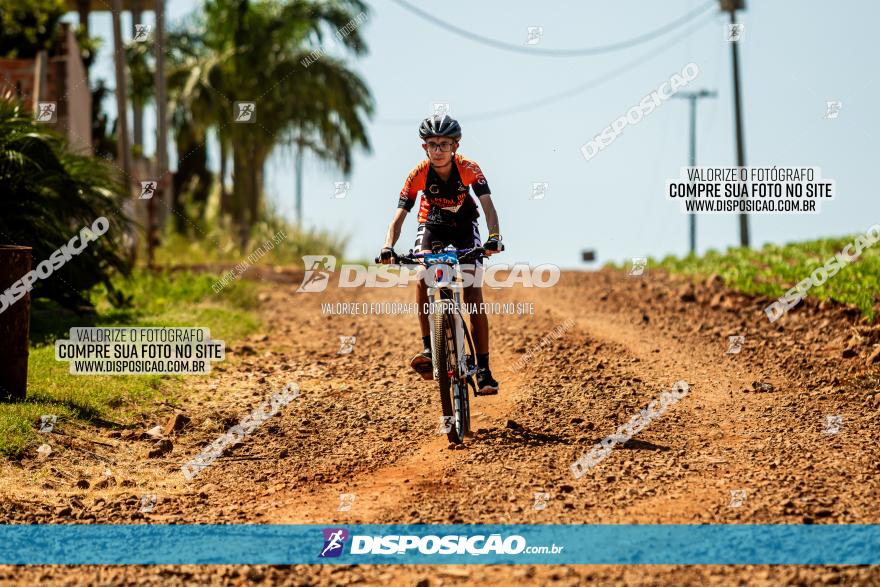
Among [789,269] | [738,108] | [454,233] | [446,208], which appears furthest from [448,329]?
[738,108]

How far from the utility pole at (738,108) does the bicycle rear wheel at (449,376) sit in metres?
23.5

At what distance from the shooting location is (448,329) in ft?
26.2

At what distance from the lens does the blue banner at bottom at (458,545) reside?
5551 millimetres

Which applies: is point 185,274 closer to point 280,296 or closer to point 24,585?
point 280,296

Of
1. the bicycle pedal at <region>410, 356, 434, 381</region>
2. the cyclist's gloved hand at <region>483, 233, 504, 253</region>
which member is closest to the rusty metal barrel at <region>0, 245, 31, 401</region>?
the bicycle pedal at <region>410, 356, 434, 381</region>

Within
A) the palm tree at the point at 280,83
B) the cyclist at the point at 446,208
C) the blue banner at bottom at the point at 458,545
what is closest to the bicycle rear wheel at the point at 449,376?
the cyclist at the point at 446,208

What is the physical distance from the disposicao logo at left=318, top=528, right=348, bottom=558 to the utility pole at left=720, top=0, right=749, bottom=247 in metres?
25.6

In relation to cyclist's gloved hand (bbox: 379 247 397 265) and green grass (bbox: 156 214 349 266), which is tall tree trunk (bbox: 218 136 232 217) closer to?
green grass (bbox: 156 214 349 266)

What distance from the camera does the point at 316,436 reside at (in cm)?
900

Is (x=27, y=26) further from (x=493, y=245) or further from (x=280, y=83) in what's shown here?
(x=493, y=245)

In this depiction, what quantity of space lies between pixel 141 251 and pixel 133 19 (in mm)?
6936

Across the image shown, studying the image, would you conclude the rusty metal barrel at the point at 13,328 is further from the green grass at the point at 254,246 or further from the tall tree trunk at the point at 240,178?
the tall tree trunk at the point at 240,178

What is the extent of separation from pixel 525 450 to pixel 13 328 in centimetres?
455

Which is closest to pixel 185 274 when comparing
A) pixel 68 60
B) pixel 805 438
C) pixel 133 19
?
pixel 68 60
